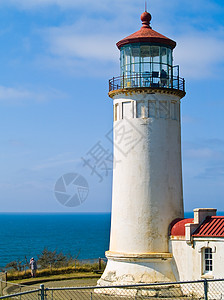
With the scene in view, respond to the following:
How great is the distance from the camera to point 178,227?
20125 millimetres

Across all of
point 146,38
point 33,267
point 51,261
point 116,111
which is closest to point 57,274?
point 33,267

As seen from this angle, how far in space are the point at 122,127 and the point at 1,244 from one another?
7343 cm

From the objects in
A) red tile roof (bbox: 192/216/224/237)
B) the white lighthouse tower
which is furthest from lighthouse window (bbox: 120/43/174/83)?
red tile roof (bbox: 192/216/224/237)

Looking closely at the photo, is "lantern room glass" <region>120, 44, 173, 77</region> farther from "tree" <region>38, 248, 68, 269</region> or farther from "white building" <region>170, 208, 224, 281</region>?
"tree" <region>38, 248, 68, 269</region>

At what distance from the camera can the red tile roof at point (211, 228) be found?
61.3 feet

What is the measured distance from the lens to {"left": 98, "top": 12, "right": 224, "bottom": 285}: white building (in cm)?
2005

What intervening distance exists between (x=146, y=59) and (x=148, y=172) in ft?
15.9

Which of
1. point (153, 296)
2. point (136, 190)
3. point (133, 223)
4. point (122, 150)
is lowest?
point (153, 296)

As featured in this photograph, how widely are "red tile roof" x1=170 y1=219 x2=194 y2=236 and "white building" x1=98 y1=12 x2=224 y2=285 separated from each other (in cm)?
4

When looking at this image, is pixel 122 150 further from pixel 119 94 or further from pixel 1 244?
pixel 1 244

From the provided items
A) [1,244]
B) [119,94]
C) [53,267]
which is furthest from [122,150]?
[1,244]

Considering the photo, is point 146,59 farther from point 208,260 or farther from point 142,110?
point 208,260

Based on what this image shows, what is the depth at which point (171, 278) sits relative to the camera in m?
20.0

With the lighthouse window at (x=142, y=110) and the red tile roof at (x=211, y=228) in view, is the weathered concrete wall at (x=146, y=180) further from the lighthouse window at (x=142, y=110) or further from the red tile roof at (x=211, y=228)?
the red tile roof at (x=211, y=228)
